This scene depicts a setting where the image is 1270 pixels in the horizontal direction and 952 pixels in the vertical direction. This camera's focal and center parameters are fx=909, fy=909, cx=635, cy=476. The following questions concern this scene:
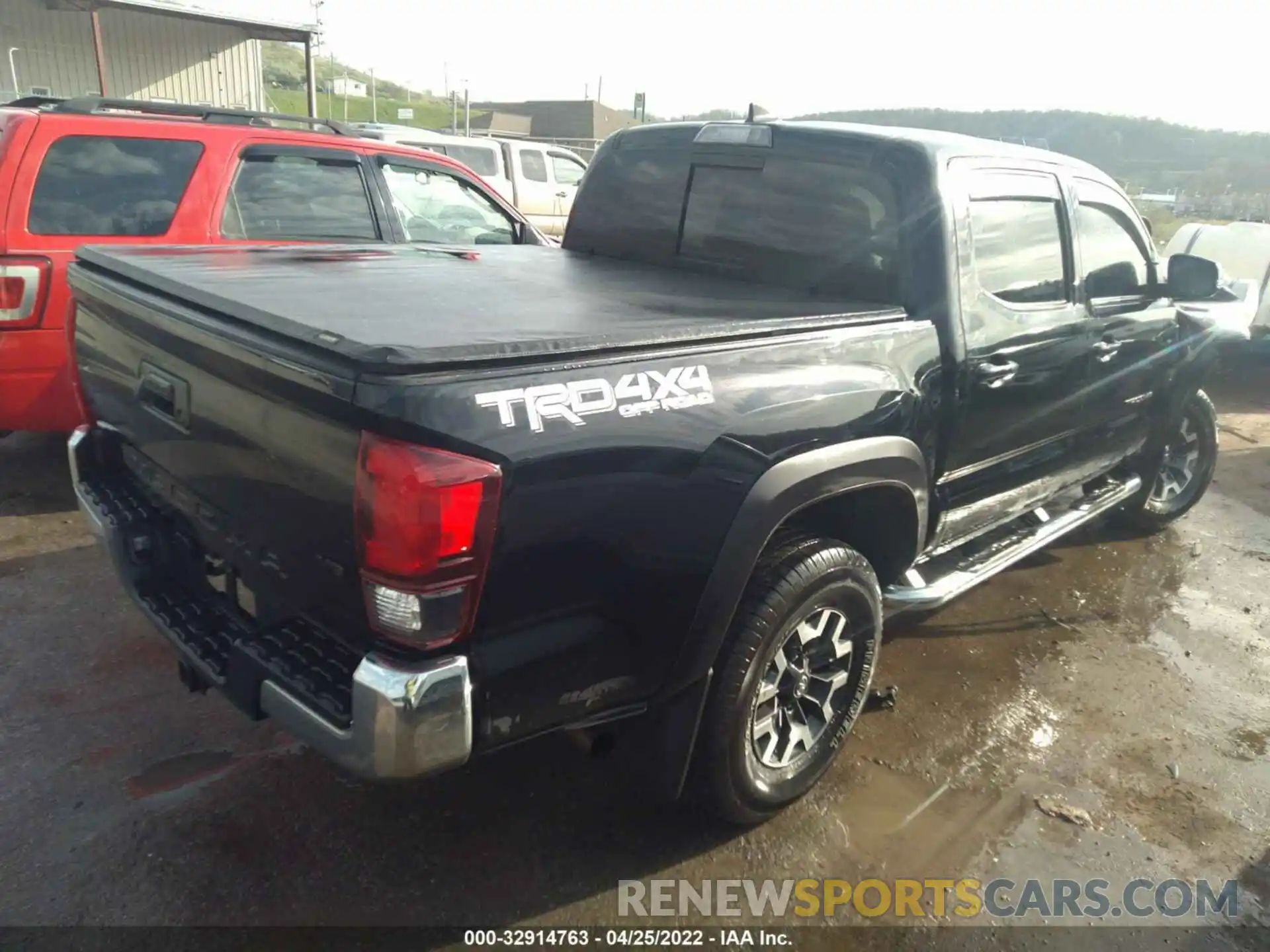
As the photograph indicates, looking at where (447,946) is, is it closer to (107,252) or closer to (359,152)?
(107,252)

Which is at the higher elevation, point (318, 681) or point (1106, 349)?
point (1106, 349)

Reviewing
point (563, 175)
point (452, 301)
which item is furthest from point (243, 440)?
point (563, 175)

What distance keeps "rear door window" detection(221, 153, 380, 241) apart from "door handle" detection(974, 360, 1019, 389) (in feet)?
12.7

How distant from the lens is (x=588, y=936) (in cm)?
236

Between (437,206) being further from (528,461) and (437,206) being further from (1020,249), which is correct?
(528,461)

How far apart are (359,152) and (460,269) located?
9.18 feet

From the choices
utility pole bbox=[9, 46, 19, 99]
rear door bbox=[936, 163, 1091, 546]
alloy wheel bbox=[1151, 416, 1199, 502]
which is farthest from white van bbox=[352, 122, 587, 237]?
utility pole bbox=[9, 46, 19, 99]

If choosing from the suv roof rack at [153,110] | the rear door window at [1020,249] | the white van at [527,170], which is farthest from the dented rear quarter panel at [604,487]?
the white van at [527,170]

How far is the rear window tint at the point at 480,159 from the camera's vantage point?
41.7 ft

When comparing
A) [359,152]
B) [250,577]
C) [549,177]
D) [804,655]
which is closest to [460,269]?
[250,577]

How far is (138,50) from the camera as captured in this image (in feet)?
63.8

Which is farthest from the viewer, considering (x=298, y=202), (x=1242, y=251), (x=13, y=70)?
(x=13, y=70)

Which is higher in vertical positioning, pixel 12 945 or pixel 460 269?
pixel 460 269

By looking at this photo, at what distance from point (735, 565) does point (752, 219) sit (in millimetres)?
1721
